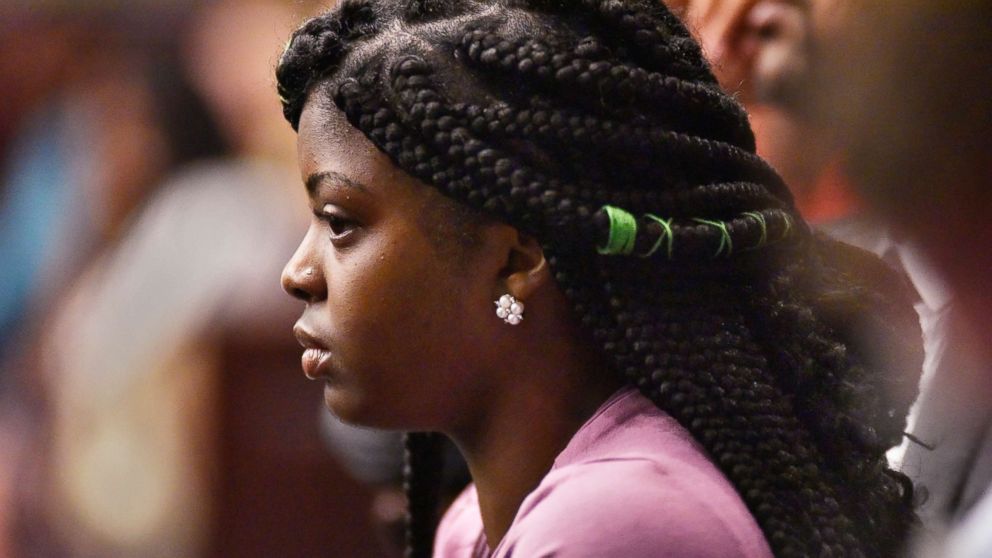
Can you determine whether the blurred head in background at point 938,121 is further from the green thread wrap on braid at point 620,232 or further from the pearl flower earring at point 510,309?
the pearl flower earring at point 510,309

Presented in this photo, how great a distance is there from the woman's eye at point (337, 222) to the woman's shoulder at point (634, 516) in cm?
40

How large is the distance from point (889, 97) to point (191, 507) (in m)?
2.58

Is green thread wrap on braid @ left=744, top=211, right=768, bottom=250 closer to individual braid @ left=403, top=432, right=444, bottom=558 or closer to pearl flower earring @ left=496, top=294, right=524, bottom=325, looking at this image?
pearl flower earring @ left=496, top=294, right=524, bottom=325

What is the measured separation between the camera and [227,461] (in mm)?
3180

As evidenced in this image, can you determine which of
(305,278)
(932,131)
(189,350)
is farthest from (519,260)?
(189,350)

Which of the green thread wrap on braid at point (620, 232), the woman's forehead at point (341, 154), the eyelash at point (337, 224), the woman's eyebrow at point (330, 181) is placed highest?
the green thread wrap on braid at point (620, 232)

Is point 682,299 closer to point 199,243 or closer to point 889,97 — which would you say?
point 889,97

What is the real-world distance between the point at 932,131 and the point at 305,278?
0.79 m

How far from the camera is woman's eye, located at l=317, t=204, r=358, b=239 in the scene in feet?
4.99

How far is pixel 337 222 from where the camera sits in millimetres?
1533

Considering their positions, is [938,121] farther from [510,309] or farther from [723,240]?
[510,309]

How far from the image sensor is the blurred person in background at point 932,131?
3.47 feet

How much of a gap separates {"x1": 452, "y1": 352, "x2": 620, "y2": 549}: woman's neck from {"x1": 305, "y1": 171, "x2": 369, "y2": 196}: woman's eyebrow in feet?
0.96

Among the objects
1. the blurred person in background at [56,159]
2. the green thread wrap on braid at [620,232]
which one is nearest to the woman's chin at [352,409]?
the green thread wrap on braid at [620,232]
